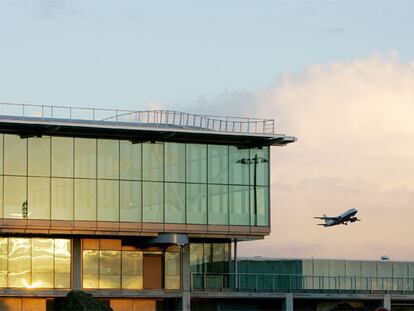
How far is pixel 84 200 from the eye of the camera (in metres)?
91.2

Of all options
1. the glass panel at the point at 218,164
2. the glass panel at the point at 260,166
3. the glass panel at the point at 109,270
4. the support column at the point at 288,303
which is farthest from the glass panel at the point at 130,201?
the support column at the point at 288,303

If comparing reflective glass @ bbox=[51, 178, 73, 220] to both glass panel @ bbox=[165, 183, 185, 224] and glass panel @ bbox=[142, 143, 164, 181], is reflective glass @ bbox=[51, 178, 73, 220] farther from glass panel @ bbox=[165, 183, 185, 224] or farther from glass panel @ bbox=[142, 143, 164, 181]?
glass panel @ bbox=[165, 183, 185, 224]

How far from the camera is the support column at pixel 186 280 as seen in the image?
94.9 meters

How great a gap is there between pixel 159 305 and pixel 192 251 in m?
4.51

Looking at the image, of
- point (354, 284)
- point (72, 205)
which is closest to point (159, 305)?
point (72, 205)

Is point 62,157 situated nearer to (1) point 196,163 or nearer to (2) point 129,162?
(2) point 129,162

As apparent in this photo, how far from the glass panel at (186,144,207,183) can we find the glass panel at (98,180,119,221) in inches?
203

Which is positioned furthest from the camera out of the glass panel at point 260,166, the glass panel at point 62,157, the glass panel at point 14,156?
the glass panel at point 260,166

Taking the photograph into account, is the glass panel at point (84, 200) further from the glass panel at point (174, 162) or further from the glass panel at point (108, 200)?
the glass panel at point (174, 162)

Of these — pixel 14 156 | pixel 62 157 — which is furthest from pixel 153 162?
pixel 14 156

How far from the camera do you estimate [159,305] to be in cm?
9569

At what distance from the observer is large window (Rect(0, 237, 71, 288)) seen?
9056cm

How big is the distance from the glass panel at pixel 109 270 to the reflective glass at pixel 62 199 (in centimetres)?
443

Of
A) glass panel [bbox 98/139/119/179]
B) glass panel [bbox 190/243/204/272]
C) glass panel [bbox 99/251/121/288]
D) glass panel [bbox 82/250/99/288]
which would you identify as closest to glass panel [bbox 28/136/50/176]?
glass panel [bbox 98/139/119/179]
